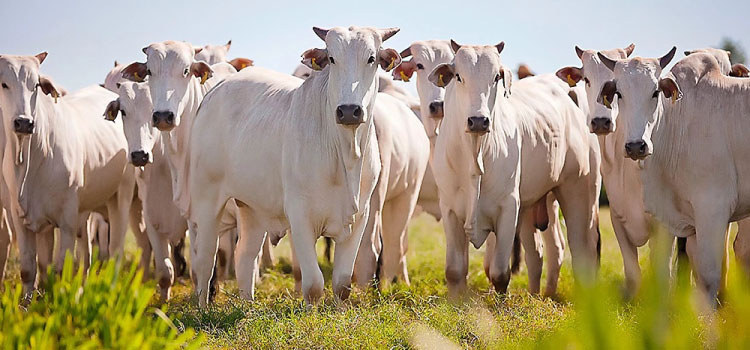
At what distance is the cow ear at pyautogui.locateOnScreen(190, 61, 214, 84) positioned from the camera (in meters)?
8.38

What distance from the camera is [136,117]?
8742 millimetres

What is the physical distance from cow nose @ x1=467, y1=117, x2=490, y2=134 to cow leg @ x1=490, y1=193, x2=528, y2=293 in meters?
0.82

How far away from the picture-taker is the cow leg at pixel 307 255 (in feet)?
21.9

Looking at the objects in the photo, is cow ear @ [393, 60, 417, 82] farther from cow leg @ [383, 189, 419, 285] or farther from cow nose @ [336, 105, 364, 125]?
cow nose @ [336, 105, 364, 125]

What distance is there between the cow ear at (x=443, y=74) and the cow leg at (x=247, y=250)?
1866mm

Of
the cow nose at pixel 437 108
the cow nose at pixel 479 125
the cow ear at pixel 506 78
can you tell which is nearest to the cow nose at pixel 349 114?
the cow nose at pixel 479 125

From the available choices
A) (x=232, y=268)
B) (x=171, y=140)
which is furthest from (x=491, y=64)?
(x=232, y=268)

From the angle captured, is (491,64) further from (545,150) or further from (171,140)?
(171,140)

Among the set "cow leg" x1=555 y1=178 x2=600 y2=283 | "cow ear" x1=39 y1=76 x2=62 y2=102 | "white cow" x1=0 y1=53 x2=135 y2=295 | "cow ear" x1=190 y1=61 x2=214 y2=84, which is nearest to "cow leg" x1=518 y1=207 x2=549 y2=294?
"cow leg" x1=555 y1=178 x2=600 y2=283

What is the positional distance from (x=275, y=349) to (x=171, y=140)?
3275 mm

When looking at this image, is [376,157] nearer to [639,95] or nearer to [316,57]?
[316,57]

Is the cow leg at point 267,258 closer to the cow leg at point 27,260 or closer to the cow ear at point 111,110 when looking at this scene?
the cow ear at point 111,110

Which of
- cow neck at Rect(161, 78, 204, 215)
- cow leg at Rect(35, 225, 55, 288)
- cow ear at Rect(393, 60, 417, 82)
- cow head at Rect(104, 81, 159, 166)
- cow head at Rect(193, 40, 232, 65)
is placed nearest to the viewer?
cow neck at Rect(161, 78, 204, 215)

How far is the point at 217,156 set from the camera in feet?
24.8
